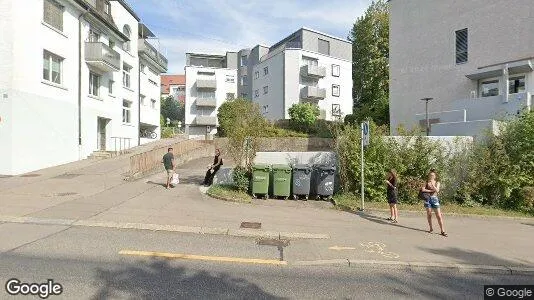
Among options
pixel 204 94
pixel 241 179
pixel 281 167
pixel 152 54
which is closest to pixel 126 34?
pixel 152 54

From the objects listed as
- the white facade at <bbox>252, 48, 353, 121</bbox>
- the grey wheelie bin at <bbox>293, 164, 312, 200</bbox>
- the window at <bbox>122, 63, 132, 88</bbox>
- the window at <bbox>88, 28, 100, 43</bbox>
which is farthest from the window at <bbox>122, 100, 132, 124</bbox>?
the grey wheelie bin at <bbox>293, 164, 312, 200</bbox>

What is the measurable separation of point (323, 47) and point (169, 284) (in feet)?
152

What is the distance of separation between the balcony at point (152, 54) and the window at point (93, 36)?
24.6ft

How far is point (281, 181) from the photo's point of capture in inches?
444

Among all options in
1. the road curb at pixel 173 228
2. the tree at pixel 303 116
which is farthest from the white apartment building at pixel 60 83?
the tree at pixel 303 116

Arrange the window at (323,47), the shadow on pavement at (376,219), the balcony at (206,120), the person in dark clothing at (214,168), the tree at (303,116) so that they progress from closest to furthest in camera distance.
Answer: the shadow on pavement at (376,219)
the person in dark clothing at (214,168)
the tree at (303,116)
the window at (323,47)
the balcony at (206,120)

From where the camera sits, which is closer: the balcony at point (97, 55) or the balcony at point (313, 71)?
the balcony at point (97, 55)

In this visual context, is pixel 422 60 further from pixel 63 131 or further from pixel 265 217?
pixel 63 131

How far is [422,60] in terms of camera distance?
23.5 metres

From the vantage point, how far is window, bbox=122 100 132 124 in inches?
1028

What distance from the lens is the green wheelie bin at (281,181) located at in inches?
444

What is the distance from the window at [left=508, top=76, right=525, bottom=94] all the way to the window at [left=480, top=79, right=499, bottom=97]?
80 centimetres

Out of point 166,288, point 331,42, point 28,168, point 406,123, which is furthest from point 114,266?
point 331,42

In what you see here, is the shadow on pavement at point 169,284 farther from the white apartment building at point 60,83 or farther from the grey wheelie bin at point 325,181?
the white apartment building at point 60,83
